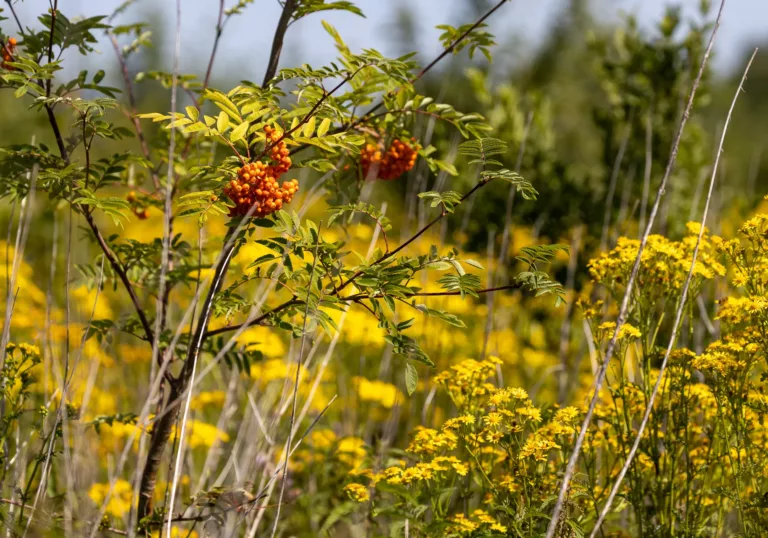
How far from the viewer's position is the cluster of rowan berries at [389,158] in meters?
1.75

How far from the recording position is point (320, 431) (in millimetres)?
2879

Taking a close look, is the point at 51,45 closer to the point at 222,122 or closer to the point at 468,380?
the point at 222,122

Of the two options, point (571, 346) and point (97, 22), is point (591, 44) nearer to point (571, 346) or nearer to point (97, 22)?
point (571, 346)

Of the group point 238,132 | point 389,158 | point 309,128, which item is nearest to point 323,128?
point 309,128

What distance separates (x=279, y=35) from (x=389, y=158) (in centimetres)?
40


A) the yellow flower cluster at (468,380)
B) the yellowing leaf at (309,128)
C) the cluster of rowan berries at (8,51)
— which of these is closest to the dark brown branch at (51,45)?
the cluster of rowan berries at (8,51)

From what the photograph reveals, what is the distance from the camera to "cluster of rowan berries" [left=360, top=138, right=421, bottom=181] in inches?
69.0

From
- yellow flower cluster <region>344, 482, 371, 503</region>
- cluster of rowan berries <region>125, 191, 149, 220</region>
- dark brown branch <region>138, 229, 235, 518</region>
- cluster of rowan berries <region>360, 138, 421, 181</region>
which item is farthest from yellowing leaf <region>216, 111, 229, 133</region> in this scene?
yellow flower cluster <region>344, 482, 371, 503</region>

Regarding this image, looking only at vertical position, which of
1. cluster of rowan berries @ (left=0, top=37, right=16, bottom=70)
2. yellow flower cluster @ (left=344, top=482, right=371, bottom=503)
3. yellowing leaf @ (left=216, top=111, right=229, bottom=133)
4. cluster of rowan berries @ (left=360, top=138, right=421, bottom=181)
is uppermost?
cluster of rowan berries @ (left=0, top=37, right=16, bottom=70)

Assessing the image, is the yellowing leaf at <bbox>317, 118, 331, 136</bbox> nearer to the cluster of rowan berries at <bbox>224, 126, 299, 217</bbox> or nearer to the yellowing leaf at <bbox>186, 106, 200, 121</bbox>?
the cluster of rowan berries at <bbox>224, 126, 299, 217</bbox>

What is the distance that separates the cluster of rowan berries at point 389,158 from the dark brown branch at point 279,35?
0.30 m

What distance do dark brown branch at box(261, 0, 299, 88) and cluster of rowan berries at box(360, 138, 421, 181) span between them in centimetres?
30

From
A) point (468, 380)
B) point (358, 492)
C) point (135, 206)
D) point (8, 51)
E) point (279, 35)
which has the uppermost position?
point (279, 35)

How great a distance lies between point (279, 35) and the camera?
5.67ft
